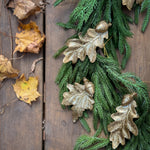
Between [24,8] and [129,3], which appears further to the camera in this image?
[24,8]

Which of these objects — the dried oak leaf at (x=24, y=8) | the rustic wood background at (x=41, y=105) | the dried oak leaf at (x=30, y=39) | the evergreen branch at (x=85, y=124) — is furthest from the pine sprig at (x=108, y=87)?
the dried oak leaf at (x=24, y=8)

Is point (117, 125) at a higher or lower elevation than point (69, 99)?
lower

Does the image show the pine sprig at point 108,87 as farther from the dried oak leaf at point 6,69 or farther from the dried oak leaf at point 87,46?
the dried oak leaf at point 6,69

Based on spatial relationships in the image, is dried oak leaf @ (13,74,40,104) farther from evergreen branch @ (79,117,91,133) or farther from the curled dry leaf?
evergreen branch @ (79,117,91,133)

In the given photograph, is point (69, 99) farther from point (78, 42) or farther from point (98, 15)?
→ point (98, 15)

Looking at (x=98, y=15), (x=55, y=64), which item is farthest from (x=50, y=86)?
(x=98, y=15)

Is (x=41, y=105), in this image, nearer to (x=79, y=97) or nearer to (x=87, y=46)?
(x=79, y=97)

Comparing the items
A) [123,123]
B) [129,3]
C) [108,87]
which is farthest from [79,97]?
[129,3]
